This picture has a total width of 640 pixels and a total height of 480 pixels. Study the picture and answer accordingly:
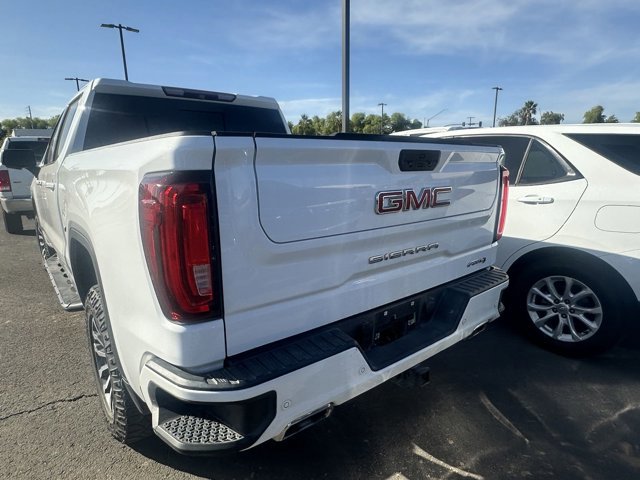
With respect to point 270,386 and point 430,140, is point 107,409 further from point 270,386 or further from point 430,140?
point 430,140

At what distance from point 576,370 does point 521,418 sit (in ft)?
3.09

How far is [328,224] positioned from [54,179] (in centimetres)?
284

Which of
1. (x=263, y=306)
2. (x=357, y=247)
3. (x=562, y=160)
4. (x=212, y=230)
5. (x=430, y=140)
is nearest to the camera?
(x=212, y=230)

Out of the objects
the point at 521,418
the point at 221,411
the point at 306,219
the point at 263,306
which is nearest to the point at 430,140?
the point at 306,219

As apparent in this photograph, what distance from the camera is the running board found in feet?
10.1

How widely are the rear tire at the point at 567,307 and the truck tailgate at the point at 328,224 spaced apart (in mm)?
1428

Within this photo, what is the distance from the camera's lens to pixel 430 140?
2252 mm

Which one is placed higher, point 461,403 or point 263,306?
point 263,306

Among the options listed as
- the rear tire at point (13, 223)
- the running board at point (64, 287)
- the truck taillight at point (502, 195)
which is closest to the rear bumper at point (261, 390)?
the truck taillight at point (502, 195)

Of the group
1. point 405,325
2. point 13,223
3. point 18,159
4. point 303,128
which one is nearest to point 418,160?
point 405,325

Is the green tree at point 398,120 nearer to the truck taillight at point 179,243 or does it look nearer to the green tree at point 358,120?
the green tree at point 358,120

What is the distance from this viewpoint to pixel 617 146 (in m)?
3.32

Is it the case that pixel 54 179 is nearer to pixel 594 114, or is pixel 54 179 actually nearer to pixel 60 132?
pixel 60 132

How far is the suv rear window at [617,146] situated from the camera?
3205mm
